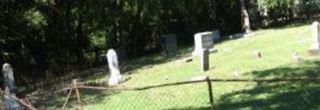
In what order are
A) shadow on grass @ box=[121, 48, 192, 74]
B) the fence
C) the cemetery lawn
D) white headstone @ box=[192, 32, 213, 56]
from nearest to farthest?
1. the cemetery lawn
2. the fence
3. shadow on grass @ box=[121, 48, 192, 74]
4. white headstone @ box=[192, 32, 213, 56]

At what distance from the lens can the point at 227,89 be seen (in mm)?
16188

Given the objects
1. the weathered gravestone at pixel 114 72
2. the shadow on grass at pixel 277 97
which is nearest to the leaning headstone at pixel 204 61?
the weathered gravestone at pixel 114 72

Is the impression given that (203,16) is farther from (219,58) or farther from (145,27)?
(219,58)

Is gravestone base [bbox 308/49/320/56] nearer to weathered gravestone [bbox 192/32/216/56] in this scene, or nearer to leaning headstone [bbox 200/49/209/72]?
leaning headstone [bbox 200/49/209/72]

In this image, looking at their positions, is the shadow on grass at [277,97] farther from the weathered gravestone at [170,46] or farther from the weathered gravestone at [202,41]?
the weathered gravestone at [170,46]

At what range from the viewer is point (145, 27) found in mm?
43906

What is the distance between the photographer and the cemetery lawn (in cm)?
1417

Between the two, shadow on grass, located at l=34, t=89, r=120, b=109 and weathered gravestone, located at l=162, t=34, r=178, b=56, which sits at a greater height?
weathered gravestone, located at l=162, t=34, r=178, b=56

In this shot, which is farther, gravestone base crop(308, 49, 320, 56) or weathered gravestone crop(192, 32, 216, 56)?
weathered gravestone crop(192, 32, 216, 56)

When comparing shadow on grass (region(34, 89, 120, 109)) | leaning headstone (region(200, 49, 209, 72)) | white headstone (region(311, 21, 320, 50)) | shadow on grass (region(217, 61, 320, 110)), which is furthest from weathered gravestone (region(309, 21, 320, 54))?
shadow on grass (region(34, 89, 120, 109))

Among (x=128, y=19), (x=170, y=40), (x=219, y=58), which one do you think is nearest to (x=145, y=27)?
(x=128, y=19)

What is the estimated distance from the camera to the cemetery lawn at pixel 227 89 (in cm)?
1417

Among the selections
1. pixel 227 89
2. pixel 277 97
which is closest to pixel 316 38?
pixel 227 89

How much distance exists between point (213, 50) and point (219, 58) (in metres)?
3.38
